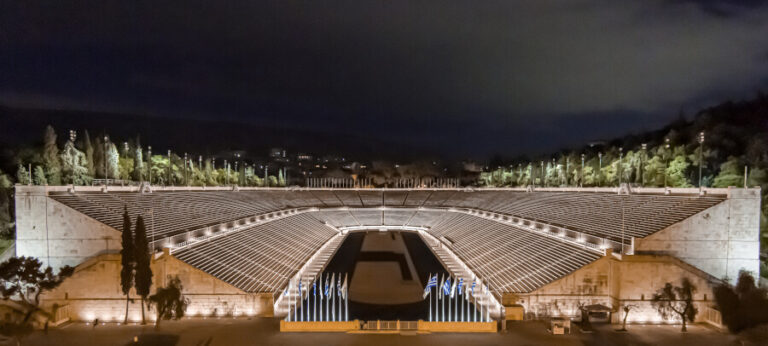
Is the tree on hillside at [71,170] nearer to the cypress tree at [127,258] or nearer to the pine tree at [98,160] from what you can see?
the pine tree at [98,160]

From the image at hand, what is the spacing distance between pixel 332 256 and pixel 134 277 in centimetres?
1691

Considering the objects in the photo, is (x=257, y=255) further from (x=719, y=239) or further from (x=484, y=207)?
(x=484, y=207)

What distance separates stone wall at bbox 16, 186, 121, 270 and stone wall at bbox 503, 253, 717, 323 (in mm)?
22137

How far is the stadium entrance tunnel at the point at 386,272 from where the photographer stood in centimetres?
2228

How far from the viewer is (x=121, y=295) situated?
2073 cm

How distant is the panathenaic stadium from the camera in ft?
68.5

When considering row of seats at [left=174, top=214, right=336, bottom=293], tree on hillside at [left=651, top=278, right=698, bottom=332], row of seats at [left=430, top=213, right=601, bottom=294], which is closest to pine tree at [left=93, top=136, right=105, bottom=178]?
row of seats at [left=174, top=214, right=336, bottom=293]

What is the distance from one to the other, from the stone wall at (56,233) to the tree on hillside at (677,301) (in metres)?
28.3

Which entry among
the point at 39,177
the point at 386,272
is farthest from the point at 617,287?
the point at 39,177

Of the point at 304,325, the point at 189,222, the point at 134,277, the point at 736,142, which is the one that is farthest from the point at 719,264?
the point at 736,142

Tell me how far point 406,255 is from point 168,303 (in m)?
20.7

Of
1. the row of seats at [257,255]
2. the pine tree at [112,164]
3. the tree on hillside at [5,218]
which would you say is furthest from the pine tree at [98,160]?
the row of seats at [257,255]

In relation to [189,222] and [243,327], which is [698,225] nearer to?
[243,327]

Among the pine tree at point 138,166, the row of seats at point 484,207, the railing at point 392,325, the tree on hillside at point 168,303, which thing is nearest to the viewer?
the railing at point 392,325
